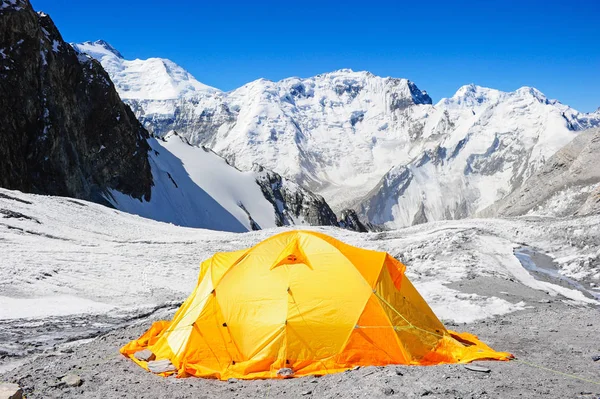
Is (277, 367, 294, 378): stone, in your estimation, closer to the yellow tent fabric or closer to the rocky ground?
the yellow tent fabric

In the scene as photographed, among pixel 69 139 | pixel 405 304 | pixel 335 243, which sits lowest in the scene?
pixel 405 304

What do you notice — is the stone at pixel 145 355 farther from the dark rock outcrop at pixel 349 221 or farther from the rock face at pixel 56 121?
the dark rock outcrop at pixel 349 221

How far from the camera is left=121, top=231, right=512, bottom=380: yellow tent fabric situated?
939 cm

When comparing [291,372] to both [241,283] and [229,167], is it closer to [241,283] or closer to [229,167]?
[241,283]

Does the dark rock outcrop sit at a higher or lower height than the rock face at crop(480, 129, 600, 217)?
lower

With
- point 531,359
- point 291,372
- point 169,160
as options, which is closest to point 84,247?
point 291,372

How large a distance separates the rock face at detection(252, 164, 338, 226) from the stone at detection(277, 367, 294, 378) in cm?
10178

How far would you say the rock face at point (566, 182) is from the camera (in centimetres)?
6028

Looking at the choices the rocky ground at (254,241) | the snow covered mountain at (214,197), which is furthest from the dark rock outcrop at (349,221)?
the rocky ground at (254,241)

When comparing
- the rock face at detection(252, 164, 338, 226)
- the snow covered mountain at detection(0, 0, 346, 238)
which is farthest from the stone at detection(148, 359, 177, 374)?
the rock face at detection(252, 164, 338, 226)

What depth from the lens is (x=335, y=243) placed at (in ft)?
37.0

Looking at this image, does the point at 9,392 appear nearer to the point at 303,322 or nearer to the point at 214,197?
the point at 303,322

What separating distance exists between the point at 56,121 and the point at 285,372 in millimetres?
59041

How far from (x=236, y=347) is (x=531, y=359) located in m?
6.06
